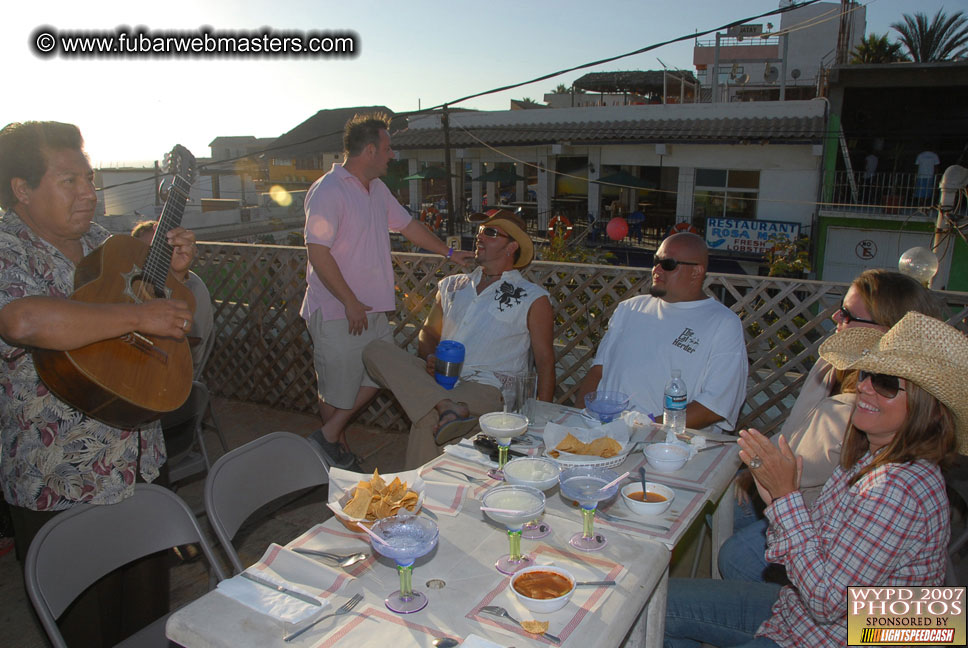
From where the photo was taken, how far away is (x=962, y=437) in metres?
1.49

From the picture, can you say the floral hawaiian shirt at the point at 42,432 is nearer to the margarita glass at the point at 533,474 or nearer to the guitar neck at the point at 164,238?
the guitar neck at the point at 164,238

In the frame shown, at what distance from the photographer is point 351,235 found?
3.47m

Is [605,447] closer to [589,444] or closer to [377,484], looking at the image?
[589,444]

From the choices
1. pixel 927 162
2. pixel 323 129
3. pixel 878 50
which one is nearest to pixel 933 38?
pixel 878 50

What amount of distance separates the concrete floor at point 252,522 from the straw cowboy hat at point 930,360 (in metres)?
1.05

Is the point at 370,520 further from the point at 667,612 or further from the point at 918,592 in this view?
the point at 918,592

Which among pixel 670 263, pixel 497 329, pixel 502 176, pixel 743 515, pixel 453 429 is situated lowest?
pixel 743 515

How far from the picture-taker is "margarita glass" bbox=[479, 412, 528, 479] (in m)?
1.98

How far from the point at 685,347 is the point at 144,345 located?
83.4 inches

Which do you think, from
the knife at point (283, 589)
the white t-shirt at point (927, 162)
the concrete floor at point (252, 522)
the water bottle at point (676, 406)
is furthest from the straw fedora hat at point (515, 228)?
the white t-shirt at point (927, 162)

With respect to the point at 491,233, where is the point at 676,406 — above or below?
below

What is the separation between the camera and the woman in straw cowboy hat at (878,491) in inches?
55.2

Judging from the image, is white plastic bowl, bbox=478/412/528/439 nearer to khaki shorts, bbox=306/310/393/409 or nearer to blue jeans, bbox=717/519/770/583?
blue jeans, bbox=717/519/770/583

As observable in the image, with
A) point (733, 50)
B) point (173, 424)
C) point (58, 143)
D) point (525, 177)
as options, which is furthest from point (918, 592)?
point (733, 50)
